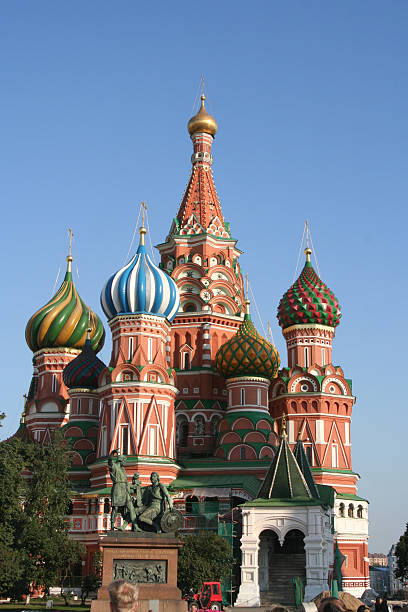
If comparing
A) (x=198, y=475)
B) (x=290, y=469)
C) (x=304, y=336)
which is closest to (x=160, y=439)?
(x=198, y=475)

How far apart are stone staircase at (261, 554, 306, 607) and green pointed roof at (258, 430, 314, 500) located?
7.93 feet

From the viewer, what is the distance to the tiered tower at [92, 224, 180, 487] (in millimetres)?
34344

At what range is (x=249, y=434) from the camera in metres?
36.1

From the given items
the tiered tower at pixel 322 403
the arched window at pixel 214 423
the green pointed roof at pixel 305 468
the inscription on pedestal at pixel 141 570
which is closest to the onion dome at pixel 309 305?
the tiered tower at pixel 322 403

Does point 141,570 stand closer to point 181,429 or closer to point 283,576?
point 283,576

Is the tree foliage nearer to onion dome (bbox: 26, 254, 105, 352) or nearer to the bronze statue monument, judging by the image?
the bronze statue monument

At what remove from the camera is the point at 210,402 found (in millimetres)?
39000

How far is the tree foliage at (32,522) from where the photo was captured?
81.5ft

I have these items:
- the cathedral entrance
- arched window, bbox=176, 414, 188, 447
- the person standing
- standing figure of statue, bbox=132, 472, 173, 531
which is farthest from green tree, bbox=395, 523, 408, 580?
the person standing

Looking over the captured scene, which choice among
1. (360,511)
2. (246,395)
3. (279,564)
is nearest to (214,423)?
(246,395)

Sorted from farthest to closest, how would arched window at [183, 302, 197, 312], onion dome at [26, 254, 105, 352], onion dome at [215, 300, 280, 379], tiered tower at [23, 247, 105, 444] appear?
onion dome at [26, 254, 105, 352] → tiered tower at [23, 247, 105, 444] → arched window at [183, 302, 197, 312] → onion dome at [215, 300, 280, 379]

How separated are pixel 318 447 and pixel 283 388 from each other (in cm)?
343

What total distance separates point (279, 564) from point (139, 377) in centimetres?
978

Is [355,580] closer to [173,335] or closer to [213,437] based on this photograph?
[213,437]
